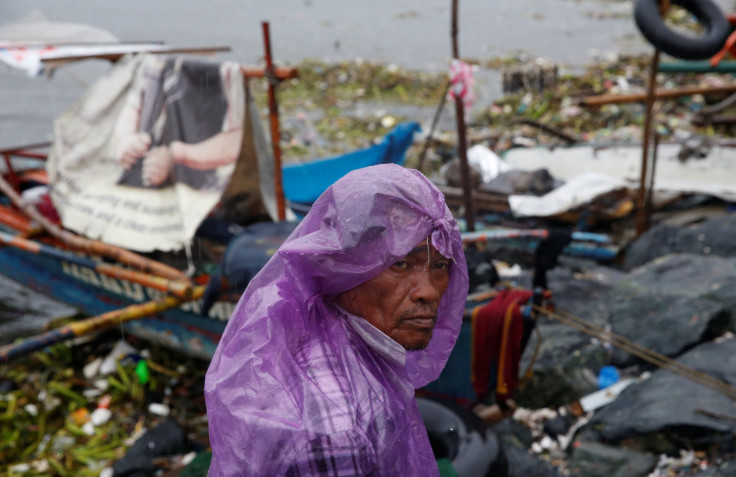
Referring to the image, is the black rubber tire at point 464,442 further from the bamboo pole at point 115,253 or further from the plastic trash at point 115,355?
the plastic trash at point 115,355

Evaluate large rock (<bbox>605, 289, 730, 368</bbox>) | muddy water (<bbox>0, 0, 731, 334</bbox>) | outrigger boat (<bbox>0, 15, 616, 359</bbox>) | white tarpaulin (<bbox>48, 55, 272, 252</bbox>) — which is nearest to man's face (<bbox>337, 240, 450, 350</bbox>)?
outrigger boat (<bbox>0, 15, 616, 359</bbox>)

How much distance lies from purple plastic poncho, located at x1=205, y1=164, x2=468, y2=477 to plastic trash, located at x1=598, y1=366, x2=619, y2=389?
11.4 ft

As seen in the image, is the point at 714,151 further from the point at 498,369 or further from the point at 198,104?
the point at 198,104

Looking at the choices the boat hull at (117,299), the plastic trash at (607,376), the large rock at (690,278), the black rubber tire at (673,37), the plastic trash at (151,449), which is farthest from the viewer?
the black rubber tire at (673,37)

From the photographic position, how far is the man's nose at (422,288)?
4.65 ft

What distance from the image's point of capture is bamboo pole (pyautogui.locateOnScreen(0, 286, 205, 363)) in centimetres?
378

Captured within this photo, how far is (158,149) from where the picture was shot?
500cm

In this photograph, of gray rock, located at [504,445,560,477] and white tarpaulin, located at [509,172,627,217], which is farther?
white tarpaulin, located at [509,172,627,217]

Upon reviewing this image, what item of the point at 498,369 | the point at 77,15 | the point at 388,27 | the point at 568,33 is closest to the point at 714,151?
the point at 498,369

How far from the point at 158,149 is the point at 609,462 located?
3.74 m

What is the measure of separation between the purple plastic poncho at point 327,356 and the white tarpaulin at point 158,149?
11.6 ft

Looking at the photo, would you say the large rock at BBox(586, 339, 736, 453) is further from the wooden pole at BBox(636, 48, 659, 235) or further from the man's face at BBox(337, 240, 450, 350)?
the man's face at BBox(337, 240, 450, 350)

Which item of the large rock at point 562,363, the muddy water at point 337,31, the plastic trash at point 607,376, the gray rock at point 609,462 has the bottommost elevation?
the plastic trash at point 607,376

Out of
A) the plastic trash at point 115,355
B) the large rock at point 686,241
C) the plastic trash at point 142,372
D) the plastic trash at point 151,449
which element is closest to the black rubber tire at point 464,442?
the plastic trash at point 151,449
